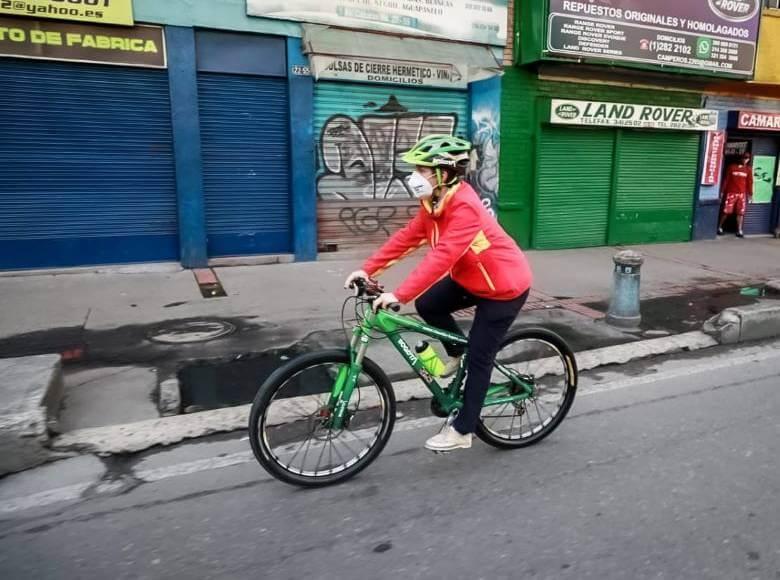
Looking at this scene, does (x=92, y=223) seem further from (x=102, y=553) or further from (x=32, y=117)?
(x=102, y=553)

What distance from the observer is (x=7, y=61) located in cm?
770

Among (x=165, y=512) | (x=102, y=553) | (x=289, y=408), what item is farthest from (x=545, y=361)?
(x=102, y=553)

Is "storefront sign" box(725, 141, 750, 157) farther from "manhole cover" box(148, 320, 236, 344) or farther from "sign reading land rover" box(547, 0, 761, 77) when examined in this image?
"manhole cover" box(148, 320, 236, 344)

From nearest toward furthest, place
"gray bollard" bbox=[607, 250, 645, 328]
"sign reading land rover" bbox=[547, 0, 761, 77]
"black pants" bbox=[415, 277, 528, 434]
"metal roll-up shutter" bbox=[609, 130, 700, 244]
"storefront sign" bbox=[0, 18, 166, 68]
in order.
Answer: "black pants" bbox=[415, 277, 528, 434] → "gray bollard" bbox=[607, 250, 645, 328] → "storefront sign" bbox=[0, 18, 166, 68] → "sign reading land rover" bbox=[547, 0, 761, 77] → "metal roll-up shutter" bbox=[609, 130, 700, 244]

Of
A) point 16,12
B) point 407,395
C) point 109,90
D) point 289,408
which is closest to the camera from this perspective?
point 289,408

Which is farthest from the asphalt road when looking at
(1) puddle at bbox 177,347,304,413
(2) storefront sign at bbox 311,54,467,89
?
(2) storefront sign at bbox 311,54,467,89

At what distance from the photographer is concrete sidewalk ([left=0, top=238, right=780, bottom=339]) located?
21.6ft

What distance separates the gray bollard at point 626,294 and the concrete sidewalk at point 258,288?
1.18 metres

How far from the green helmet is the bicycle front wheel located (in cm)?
110

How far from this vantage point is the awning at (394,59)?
889 cm

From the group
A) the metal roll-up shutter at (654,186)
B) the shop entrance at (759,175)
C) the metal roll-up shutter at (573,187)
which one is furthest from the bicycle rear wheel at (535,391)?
the shop entrance at (759,175)

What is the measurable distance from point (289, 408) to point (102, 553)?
1369 mm

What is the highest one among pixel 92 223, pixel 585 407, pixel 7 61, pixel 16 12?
pixel 16 12

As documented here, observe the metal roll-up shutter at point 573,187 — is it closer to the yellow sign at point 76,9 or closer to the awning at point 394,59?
the awning at point 394,59
